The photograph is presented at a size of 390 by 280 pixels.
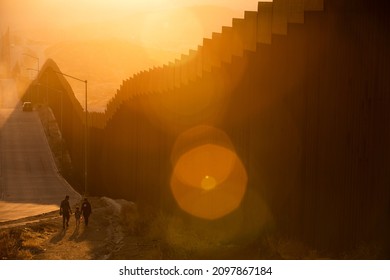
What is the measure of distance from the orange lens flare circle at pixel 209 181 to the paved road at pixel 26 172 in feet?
43.6

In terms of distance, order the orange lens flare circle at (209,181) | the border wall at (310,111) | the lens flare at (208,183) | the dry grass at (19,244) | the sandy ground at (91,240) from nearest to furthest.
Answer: the border wall at (310,111), the sandy ground at (91,240), the dry grass at (19,244), the orange lens flare circle at (209,181), the lens flare at (208,183)

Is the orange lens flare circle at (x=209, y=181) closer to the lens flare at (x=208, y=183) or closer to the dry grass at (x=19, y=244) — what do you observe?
the lens flare at (x=208, y=183)

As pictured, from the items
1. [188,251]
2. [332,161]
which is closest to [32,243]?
[188,251]

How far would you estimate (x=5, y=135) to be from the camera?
3098 inches

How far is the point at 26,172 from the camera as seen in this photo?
5953cm

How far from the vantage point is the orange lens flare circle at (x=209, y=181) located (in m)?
21.5

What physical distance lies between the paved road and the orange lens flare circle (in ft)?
43.6

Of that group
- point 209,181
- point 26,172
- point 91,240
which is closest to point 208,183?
point 209,181

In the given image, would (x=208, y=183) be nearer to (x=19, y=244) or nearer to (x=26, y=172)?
(x=19, y=244)

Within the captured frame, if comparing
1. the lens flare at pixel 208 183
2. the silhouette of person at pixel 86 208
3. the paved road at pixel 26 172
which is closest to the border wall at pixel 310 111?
the lens flare at pixel 208 183

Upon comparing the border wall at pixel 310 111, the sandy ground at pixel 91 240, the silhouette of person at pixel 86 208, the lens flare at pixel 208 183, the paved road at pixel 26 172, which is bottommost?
the paved road at pixel 26 172

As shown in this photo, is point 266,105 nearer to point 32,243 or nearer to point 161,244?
point 161,244

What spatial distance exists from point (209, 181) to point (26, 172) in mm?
38876

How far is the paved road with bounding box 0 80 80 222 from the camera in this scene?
42.7 metres
